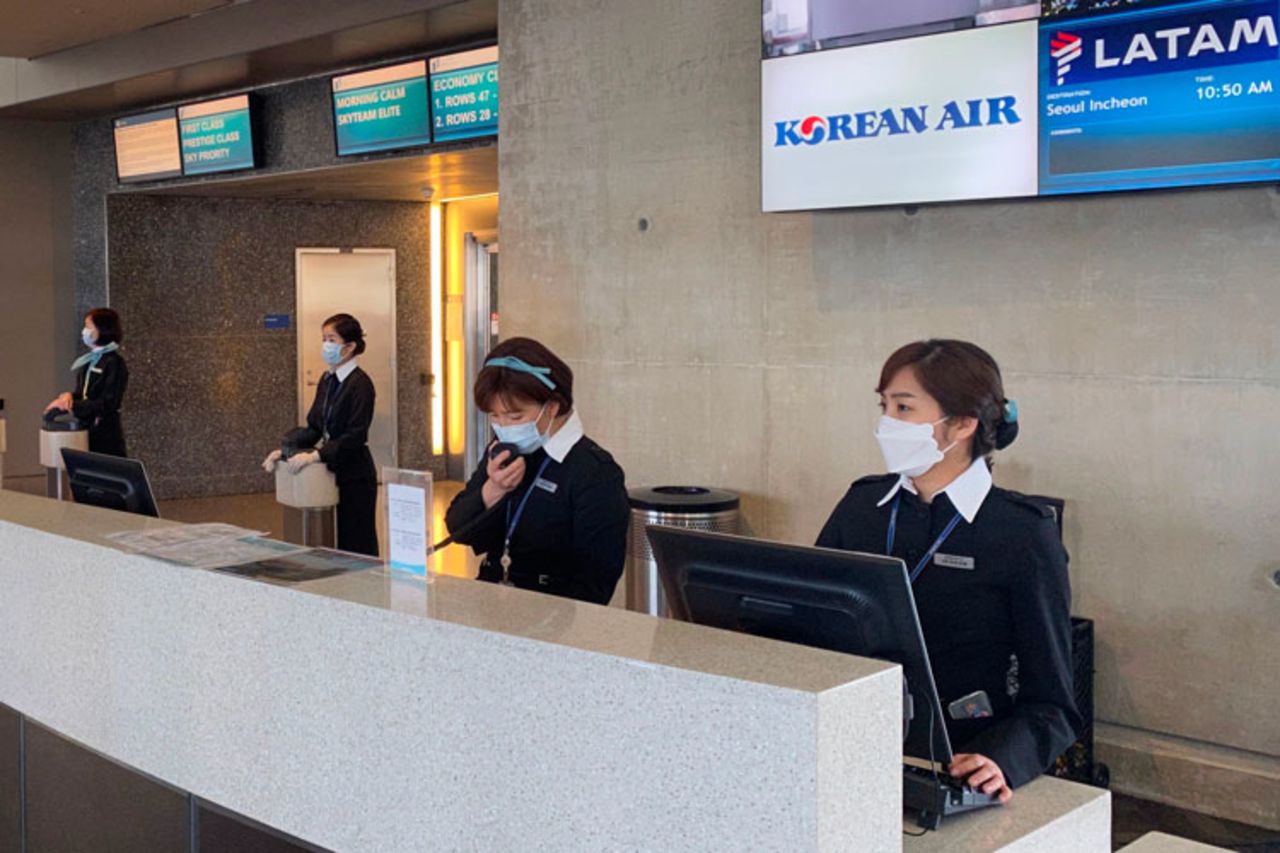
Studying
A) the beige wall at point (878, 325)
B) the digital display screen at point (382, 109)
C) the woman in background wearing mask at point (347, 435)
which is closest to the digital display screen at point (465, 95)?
the digital display screen at point (382, 109)

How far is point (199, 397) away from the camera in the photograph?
12.0 metres

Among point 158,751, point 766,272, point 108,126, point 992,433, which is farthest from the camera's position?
point 108,126

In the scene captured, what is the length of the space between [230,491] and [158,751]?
10.2m

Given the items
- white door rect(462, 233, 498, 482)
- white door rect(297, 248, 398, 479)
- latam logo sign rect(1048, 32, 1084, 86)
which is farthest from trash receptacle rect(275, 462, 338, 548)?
white door rect(297, 248, 398, 479)

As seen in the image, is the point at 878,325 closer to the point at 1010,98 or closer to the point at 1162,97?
the point at 1010,98

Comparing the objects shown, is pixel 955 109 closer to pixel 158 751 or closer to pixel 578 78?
pixel 578 78

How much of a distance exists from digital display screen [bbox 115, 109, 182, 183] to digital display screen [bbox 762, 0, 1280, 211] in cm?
679

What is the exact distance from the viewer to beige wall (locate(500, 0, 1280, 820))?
14.1ft

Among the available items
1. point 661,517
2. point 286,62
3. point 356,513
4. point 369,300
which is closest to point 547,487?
point 661,517

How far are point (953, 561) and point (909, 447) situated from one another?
24cm

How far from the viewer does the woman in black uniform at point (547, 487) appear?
3.30m

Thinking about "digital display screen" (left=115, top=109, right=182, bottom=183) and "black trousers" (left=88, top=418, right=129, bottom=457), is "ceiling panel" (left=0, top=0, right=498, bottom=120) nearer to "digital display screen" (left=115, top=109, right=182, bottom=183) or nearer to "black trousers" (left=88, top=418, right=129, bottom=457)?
"digital display screen" (left=115, top=109, right=182, bottom=183)

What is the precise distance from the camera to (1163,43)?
13.6ft

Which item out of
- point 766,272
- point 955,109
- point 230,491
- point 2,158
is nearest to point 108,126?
point 2,158
